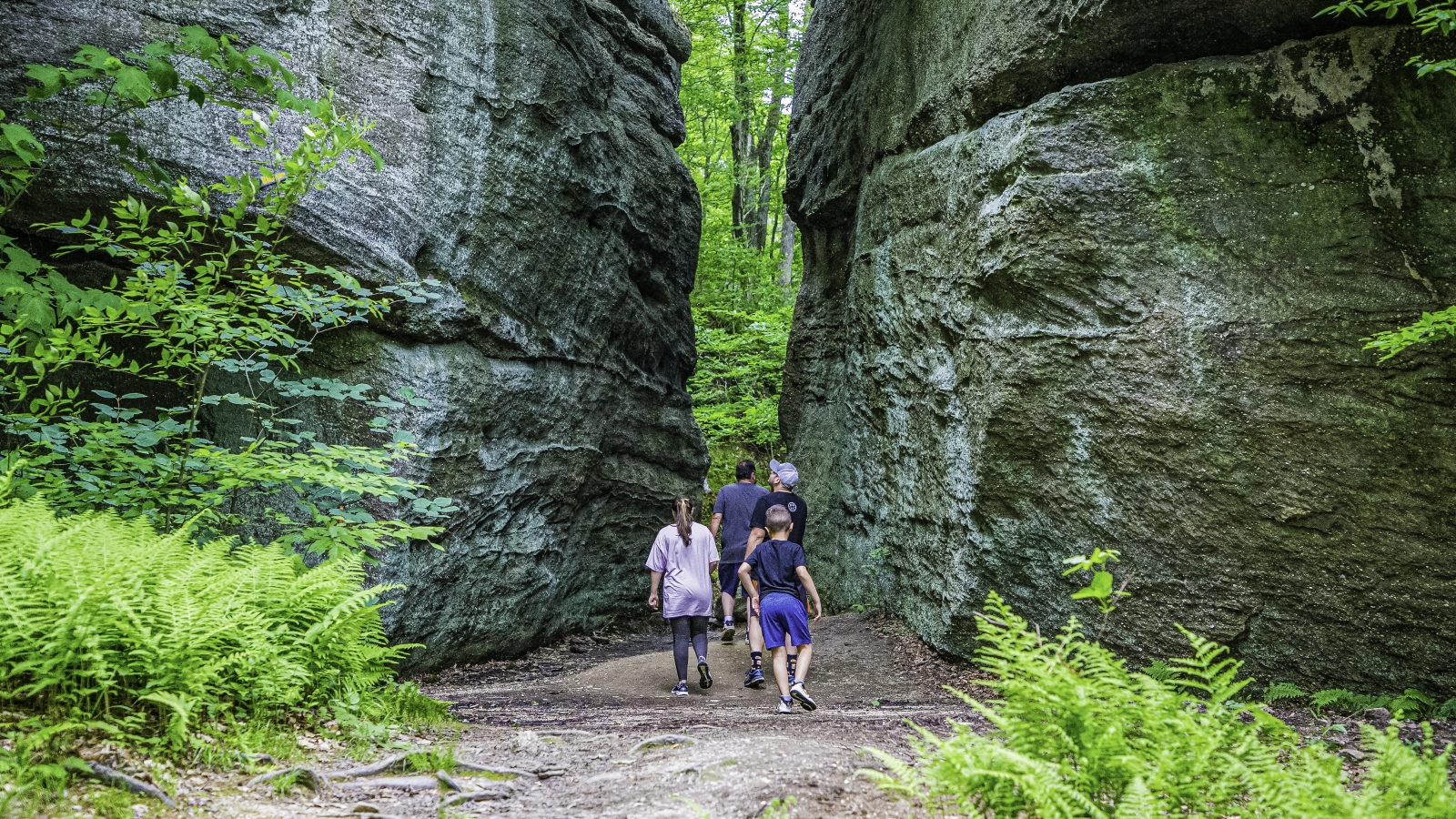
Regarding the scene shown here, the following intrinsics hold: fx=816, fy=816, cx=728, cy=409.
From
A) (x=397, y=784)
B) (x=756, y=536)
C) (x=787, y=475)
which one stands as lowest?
(x=397, y=784)

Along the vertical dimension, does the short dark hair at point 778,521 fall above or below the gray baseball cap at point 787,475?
below

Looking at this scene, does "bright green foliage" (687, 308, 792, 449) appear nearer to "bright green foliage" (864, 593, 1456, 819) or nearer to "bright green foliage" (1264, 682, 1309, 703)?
"bright green foliage" (1264, 682, 1309, 703)

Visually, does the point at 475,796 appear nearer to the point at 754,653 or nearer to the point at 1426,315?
the point at 754,653

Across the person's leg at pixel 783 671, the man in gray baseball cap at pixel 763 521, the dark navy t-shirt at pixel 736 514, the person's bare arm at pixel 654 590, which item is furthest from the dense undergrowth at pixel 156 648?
the dark navy t-shirt at pixel 736 514

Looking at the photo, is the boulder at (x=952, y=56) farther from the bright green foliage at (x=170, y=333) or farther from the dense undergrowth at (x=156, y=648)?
the dense undergrowth at (x=156, y=648)

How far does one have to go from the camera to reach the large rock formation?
237 inches

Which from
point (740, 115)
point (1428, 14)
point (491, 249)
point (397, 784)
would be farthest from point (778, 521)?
point (740, 115)

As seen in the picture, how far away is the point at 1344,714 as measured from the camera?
19.3 feet

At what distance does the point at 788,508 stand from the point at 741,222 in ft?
57.6

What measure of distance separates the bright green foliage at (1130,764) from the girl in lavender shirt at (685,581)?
5.21 metres

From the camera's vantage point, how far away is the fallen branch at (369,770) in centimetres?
364

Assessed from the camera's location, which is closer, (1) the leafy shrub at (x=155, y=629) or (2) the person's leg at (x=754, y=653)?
(1) the leafy shrub at (x=155, y=629)

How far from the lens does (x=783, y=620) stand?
682cm

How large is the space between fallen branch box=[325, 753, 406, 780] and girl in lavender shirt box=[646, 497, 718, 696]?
14.4 feet
